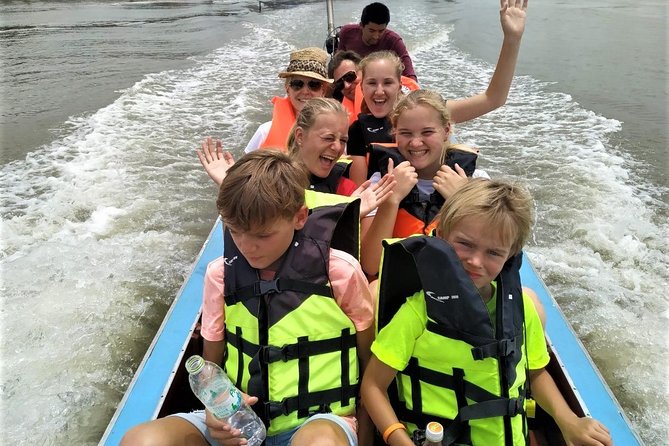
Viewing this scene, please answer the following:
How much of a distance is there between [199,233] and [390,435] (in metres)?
2.86

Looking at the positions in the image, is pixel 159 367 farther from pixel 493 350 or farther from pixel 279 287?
pixel 493 350

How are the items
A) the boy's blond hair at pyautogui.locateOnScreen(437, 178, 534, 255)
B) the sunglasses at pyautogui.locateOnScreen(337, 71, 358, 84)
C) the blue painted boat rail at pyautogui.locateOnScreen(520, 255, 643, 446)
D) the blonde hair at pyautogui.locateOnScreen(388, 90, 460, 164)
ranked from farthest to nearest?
the sunglasses at pyautogui.locateOnScreen(337, 71, 358, 84), the blonde hair at pyautogui.locateOnScreen(388, 90, 460, 164), the blue painted boat rail at pyautogui.locateOnScreen(520, 255, 643, 446), the boy's blond hair at pyautogui.locateOnScreen(437, 178, 534, 255)

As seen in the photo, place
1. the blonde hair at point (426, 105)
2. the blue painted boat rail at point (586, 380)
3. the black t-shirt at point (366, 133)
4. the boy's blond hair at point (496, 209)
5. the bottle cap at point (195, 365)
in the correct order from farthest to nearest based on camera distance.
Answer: the black t-shirt at point (366, 133)
the blonde hair at point (426, 105)
the blue painted boat rail at point (586, 380)
the boy's blond hair at point (496, 209)
the bottle cap at point (195, 365)

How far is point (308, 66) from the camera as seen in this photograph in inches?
109

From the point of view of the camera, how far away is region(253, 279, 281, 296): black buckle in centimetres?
135

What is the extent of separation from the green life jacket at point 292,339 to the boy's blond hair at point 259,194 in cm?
15

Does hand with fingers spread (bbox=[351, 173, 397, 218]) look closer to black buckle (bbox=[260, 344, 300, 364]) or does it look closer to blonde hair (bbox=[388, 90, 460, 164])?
blonde hair (bbox=[388, 90, 460, 164])

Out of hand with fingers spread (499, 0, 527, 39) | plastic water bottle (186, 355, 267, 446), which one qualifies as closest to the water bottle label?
plastic water bottle (186, 355, 267, 446)

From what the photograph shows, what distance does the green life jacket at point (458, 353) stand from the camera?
4.03 ft

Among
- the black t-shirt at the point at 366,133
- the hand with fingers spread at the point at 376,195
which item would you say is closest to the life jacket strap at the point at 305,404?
the hand with fingers spread at the point at 376,195

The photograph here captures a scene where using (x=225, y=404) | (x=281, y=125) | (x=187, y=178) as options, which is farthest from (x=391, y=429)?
(x=187, y=178)

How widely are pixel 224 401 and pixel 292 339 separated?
0.23 m

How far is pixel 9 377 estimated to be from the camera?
2.45 m

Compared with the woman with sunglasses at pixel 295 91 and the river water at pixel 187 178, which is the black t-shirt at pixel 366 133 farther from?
the river water at pixel 187 178
